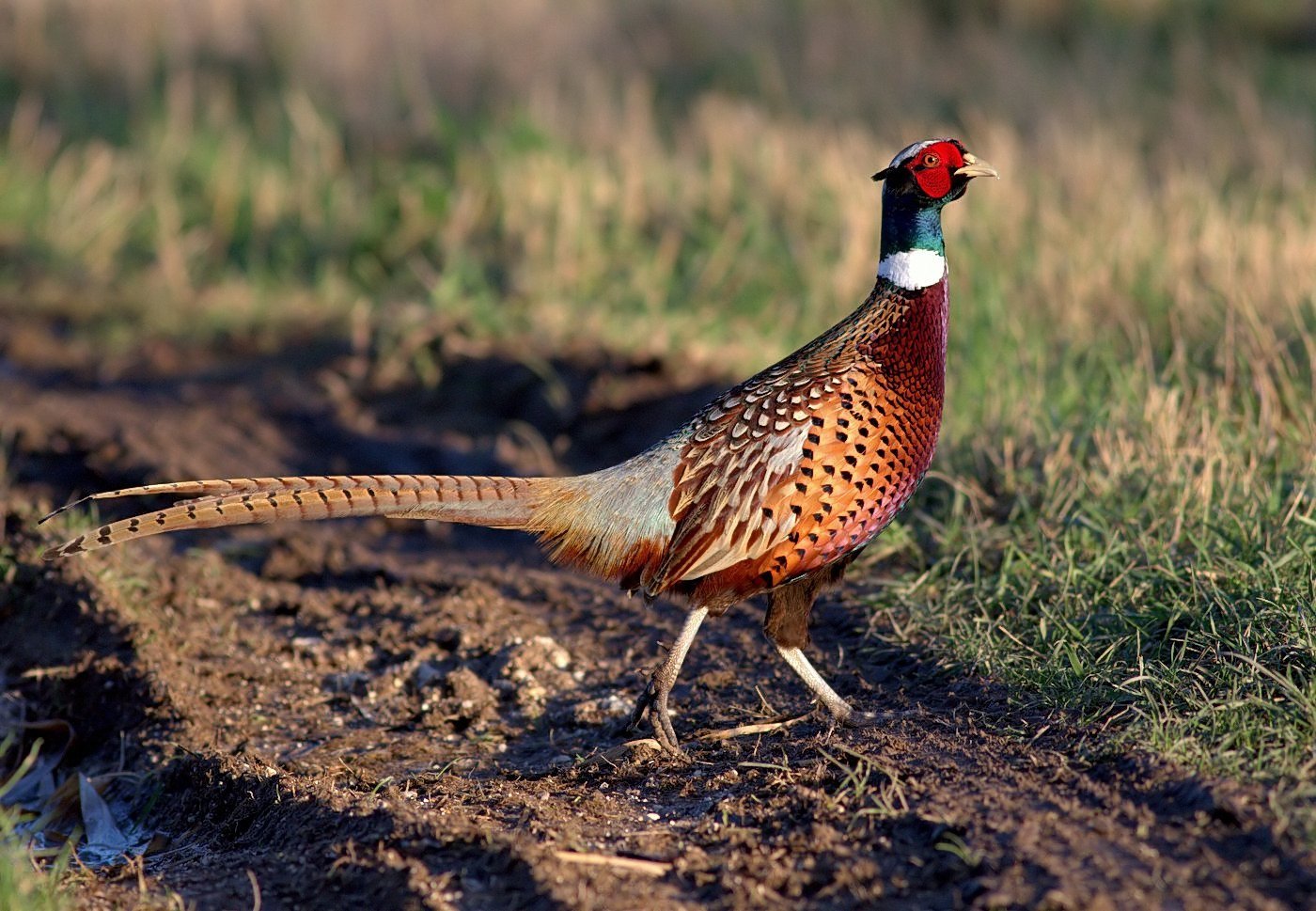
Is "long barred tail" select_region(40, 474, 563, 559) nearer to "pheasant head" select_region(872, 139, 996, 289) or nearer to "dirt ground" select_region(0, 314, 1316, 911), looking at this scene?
"dirt ground" select_region(0, 314, 1316, 911)

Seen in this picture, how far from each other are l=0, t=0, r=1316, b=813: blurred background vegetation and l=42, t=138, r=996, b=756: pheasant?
1.84ft


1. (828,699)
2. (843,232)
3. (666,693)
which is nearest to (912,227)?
(828,699)

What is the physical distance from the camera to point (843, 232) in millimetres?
7172

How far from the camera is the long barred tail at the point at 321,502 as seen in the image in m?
3.16

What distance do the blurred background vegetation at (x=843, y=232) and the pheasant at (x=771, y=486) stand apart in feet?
1.84

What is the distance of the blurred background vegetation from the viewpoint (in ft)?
12.4

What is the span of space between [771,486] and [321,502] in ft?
3.26

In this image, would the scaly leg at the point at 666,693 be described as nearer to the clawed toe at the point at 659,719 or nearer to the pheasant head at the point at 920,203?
the clawed toe at the point at 659,719

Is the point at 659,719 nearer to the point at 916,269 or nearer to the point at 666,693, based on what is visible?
the point at 666,693

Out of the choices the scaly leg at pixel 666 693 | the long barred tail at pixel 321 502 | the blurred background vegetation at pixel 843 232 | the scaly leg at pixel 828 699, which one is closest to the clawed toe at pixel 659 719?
the scaly leg at pixel 666 693

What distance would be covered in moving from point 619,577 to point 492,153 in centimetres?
504

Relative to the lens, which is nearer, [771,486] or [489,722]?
[771,486]

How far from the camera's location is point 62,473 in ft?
18.5

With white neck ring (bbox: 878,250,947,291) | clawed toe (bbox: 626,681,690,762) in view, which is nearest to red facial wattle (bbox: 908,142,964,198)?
white neck ring (bbox: 878,250,947,291)
